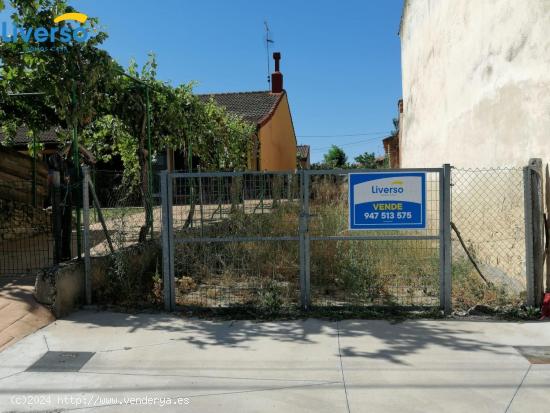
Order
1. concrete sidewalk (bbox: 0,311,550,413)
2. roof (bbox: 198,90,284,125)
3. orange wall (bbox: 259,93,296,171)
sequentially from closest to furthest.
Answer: concrete sidewalk (bbox: 0,311,550,413)
orange wall (bbox: 259,93,296,171)
roof (bbox: 198,90,284,125)

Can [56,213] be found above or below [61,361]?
above

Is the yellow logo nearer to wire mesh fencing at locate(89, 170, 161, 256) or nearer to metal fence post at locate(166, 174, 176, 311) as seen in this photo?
wire mesh fencing at locate(89, 170, 161, 256)

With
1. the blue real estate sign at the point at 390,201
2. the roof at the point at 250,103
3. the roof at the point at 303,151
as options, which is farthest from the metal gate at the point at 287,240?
the roof at the point at 303,151

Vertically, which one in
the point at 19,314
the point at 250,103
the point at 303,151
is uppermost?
the point at 303,151

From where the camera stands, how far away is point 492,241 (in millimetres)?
7184

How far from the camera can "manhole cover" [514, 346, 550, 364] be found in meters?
4.26

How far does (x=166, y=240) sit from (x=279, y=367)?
2406 mm

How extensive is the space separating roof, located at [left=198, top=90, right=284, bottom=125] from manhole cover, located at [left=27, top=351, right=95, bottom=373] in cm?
1793

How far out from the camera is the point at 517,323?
5305mm

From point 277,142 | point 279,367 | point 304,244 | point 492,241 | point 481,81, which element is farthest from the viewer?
point 277,142

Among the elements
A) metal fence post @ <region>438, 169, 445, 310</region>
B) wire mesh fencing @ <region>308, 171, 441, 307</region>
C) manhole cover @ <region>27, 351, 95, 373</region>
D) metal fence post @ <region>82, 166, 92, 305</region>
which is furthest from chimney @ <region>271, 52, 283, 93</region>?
manhole cover @ <region>27, 351, 95, 373</region>

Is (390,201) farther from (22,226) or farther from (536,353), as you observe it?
(22,226)

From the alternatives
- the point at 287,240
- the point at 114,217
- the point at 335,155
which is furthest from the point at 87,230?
the point at 335,155

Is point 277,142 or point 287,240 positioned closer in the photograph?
point 287,240
